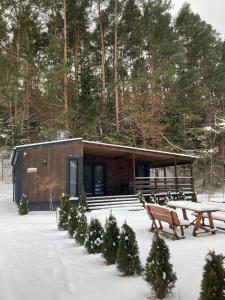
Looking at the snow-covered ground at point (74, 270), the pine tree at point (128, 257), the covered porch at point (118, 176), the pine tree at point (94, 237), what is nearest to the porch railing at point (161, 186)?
the covered porch at point (118, 176)

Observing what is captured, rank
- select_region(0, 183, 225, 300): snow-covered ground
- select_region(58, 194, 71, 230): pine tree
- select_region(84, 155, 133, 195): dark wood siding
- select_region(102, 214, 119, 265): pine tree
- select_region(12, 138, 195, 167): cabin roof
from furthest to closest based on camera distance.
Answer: select_region(84, 155, 133, 195): dark wood siding
select_region(12, 138, 195, 167): cabin roof
select_region(58, 194, 71, 230): pine tree
select_region(102, 214, 119, 265): pine tree
select_region(0, 183, 225, 300): snow-covered ground

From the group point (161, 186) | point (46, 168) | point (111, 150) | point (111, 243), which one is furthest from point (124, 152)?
point (111, 243)

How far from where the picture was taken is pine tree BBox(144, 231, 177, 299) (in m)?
4.47

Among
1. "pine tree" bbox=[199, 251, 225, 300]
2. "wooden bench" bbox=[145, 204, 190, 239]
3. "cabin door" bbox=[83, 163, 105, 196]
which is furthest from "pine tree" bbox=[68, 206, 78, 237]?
"cabin door" bbox=[83, 163, 105, 196]

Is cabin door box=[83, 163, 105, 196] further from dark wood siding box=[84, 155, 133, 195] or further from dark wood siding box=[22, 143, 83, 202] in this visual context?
dark wood siding box=[22, 143, 83, 202]

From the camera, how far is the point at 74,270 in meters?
6.05

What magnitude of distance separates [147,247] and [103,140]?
18355 mm

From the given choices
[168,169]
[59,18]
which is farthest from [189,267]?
[168,169]

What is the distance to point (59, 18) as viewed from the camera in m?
23.6

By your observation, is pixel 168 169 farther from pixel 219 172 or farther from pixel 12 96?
pixel 12 96

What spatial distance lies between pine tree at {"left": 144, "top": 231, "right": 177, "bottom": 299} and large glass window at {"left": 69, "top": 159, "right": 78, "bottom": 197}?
475 inches

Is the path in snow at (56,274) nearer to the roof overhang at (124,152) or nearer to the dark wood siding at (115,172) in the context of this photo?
the roof overhang at (124,152)

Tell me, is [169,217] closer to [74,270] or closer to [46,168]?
[74,270]

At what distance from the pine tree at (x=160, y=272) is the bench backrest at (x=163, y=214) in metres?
3.08
